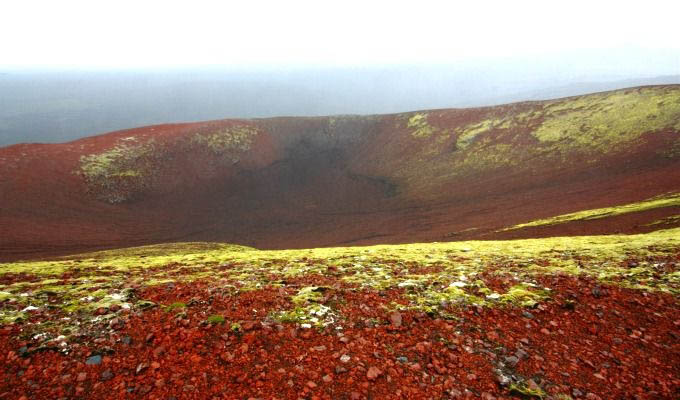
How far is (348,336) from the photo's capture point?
8.80m

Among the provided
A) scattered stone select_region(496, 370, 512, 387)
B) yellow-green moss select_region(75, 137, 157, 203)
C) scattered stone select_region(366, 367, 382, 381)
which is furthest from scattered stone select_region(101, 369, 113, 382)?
yellow-green moss select_region(75, 137, 157, 203)

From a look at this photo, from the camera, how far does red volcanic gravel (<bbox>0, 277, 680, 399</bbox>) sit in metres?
6.90

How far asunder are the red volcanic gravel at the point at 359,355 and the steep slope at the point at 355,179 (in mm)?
27739

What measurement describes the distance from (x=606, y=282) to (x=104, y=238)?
6264 cm

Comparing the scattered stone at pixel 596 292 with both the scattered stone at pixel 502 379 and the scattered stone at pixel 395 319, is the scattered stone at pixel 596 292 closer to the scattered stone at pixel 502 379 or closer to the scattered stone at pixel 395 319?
the scattered stone at pixel 502 379

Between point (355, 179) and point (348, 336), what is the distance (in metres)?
76.0

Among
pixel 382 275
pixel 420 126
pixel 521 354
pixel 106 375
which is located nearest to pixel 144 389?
pixel 106 375

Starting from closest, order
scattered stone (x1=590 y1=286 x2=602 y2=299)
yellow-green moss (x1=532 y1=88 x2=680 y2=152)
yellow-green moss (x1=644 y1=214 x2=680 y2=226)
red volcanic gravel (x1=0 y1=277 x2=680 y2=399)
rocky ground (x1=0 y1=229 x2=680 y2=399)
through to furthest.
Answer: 1. red volcanic gravel (x1=0 y1=277 x2=680 y2=399)
2. rocky ground (x1=0 y1=229 x2=680 y2=399)
3. scattered stone (x1=590 y1=286 x2=602 y2=299)
4. yellow-green moss (x1=644 y1=214 x2=680 y2=226)
5. yellow-green moss (x1=532 y1=88 x2=680 y2=152)

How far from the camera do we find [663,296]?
1146 centimetres

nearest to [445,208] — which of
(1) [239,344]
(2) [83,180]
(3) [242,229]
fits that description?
(3) [242,229]

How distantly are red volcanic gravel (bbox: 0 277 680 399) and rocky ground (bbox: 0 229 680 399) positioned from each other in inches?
1.4

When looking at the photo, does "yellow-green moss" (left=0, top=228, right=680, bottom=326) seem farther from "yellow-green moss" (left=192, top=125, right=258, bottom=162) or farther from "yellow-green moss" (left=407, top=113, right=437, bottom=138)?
"yellow-green moss" (left=407, top=113, right=437, bottom=138)

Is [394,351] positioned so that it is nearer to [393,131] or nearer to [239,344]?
[239,344]

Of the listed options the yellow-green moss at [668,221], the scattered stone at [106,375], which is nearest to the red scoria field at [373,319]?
the scattered stone at [106,375]
